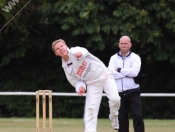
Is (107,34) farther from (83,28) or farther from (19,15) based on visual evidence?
(19,15)

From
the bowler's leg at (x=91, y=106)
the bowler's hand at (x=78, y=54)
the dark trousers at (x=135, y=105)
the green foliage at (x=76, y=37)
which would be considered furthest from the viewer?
the green foliage at (x=76, y=37)

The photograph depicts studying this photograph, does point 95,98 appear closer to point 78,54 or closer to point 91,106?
point 91,106

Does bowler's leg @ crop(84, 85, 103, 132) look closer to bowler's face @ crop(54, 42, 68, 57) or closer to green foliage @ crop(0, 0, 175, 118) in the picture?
bowler's face @ crop(54, 42, 68, 57)

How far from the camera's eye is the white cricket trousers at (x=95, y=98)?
306 inches

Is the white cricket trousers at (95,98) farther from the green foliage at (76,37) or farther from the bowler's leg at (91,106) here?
the green foliage at (76,37)

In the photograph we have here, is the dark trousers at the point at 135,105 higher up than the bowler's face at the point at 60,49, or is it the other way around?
the bowler's face at the point at 60,49

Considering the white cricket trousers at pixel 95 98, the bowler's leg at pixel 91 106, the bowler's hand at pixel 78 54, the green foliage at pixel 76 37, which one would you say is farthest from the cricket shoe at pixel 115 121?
the green foliage at pixel 76 37

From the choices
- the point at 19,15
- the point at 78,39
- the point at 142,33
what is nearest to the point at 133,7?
the point at 142,33

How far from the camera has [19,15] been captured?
16.6m

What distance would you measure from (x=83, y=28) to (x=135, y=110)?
21.6ft

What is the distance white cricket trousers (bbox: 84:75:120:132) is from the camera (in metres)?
7.77

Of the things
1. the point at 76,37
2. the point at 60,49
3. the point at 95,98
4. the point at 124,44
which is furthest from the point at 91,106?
the point at 76,37

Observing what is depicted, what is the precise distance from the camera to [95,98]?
7793mm

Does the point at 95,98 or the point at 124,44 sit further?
the point at 124,44
